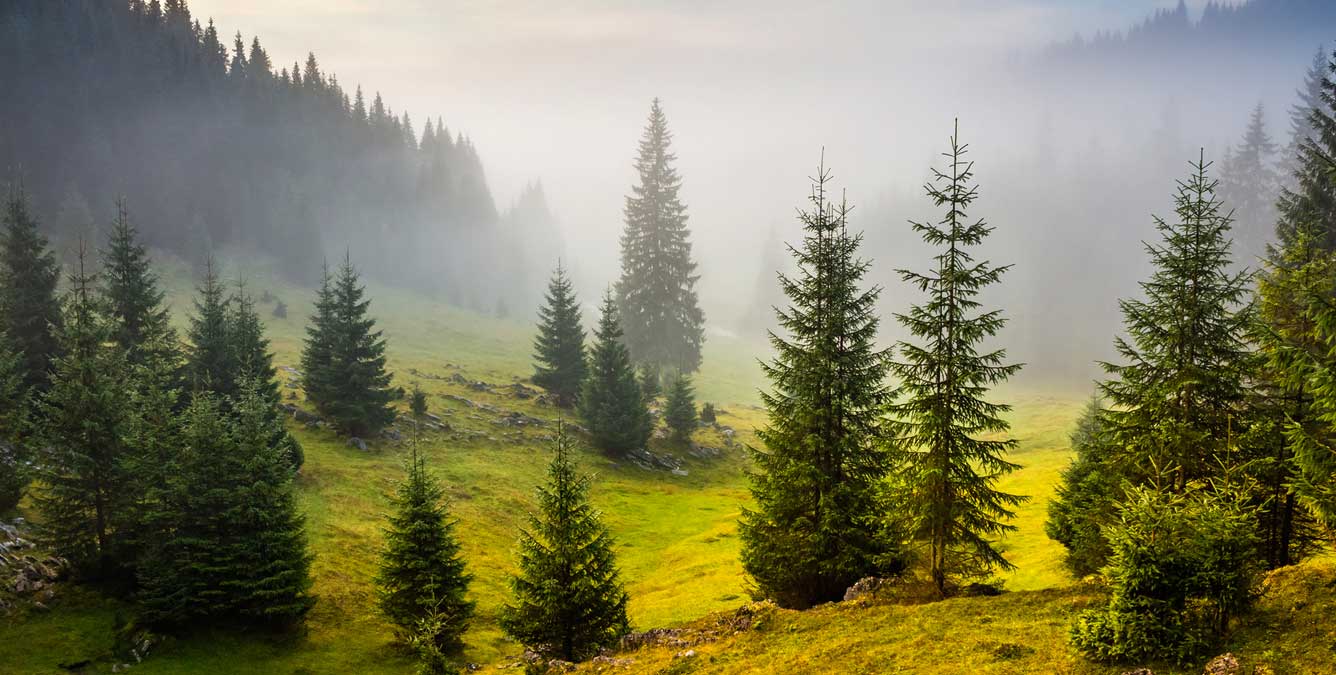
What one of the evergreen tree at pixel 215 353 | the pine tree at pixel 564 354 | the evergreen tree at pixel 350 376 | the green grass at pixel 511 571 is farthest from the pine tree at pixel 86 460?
the pine tree at pixel 564 354

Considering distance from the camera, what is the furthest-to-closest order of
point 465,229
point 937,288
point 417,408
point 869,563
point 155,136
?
point 465,229 < point 155,136 < point 417,408 < point 869,563 < point 937,288

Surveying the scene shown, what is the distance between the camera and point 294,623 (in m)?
27.5

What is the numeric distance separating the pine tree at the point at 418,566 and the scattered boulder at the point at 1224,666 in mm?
24839

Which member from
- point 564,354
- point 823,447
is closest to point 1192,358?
point 823,447

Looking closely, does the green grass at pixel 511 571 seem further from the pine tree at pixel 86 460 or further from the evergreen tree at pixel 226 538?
the pine tree at pixel 86 460

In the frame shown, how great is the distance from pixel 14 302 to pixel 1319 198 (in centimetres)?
8285

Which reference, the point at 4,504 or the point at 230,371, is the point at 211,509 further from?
the point at 230,371

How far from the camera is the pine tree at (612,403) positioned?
58.2 metres

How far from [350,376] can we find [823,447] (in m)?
43.5

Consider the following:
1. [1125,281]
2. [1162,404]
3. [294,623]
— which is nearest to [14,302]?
[294,623]

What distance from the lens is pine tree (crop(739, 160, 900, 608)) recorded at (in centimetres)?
2222

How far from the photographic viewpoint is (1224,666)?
457 inches

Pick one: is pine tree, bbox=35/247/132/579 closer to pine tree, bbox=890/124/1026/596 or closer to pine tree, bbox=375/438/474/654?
pine tree, bbox=375/438/474/654

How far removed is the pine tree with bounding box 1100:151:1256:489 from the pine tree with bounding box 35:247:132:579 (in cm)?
4087
